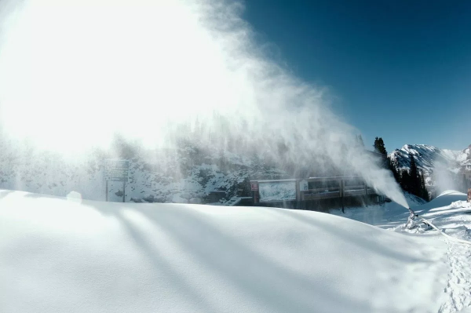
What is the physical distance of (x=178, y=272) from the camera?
2.11m

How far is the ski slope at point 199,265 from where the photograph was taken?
179cm

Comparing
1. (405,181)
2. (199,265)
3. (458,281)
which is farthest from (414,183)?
(199,265)

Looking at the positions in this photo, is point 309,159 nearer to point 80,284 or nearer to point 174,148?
point 174,148

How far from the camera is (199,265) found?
7.36 ft

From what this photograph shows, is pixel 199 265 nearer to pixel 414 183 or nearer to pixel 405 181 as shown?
pixel 405 181

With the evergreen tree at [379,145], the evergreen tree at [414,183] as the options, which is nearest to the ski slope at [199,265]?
the evergreen tree at [379,145]

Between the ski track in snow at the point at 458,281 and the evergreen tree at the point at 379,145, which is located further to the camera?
the evergreen tree at the point at 379,145

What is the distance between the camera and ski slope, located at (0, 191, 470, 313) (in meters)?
1.79

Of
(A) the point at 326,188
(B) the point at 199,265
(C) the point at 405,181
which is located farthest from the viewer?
(C) the point at 405,181

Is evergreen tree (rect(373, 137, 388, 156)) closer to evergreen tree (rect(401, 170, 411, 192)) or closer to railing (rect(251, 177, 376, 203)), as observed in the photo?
evergreen tree (rect(401, 170, 411, 192))

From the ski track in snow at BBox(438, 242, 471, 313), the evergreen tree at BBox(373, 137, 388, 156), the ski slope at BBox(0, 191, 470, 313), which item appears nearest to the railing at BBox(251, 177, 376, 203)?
the ski track in snow at BBox(438, 242, 471, 313)

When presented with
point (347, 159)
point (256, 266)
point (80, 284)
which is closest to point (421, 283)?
point (256, 266)

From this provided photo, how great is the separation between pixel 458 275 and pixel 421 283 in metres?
0.60

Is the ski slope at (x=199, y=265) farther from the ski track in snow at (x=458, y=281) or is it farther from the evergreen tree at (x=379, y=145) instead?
the evergreen tree at (x=379, y=145)
